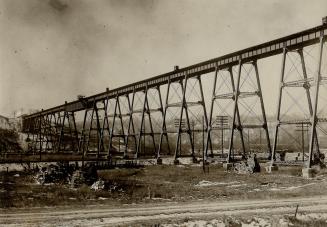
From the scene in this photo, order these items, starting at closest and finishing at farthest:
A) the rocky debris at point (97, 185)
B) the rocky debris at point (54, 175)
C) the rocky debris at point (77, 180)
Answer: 1. the rocky debris at point (97, 185)
2. the rocky debris at point (77, 180)
3. the rocky debris at point (54, 175)

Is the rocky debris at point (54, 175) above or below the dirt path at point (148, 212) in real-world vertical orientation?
above

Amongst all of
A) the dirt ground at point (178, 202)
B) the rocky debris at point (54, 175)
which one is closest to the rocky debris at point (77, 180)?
the dirt ground at point (178, 202)

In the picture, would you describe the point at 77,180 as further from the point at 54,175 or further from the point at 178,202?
the point at 178,202

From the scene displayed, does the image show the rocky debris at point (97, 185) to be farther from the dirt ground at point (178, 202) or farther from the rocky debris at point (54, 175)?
the rocky debris at point (54, 175)

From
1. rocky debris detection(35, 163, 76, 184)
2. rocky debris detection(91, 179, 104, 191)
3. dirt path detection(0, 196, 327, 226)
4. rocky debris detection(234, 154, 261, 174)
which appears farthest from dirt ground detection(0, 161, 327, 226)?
rocky debris detection(234, 154, 261, 174)

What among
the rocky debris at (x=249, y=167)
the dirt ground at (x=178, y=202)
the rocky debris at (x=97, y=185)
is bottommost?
the dirt ground at (x=178, y=202)

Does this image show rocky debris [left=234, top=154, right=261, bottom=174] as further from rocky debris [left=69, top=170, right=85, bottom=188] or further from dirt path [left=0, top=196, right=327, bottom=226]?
dirt path [left=0, top=196, right=327, bottom=226]

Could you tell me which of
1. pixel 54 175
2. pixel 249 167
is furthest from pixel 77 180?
pixel 249 167

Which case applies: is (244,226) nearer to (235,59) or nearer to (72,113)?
(235,59)

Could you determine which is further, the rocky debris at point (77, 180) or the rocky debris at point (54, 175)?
the rocky debris at point (54, 175)
